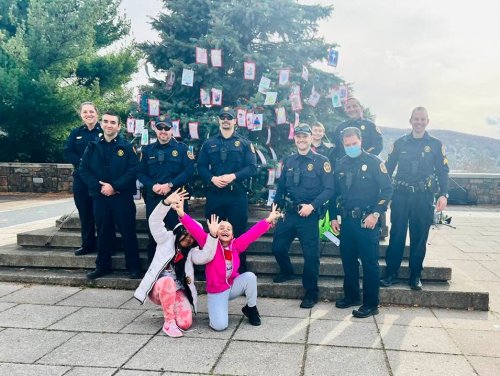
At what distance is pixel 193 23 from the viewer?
7172 mm

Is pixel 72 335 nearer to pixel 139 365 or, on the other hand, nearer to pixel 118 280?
Answer: pixel 139 365

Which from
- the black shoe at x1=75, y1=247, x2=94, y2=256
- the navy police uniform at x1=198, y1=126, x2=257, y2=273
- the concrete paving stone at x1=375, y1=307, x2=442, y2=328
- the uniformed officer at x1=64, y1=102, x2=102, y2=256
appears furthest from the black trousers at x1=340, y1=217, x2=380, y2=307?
the black shoe at x1=75, y1=247, x2=94, y2=256

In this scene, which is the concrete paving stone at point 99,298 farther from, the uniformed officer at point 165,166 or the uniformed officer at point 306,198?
the uniformed officer at point 306,198

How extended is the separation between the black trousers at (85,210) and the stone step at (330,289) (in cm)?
44

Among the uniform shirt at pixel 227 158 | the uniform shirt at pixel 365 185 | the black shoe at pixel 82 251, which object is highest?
the uniform shirt at pixel 227 158

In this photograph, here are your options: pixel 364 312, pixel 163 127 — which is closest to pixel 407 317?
pixel 364 312

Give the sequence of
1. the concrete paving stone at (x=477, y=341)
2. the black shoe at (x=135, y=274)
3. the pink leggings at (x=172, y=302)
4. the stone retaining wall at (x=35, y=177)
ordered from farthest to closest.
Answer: the stone retaining wall at (x=35, y=177) → the black shoe at (x=135, y=274) → the pink leggings at (x=172, y=302) → the concrete paving stone at (x=477, y=341)

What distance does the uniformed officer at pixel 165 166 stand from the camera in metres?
5.20

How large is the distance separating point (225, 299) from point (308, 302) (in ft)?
3.48

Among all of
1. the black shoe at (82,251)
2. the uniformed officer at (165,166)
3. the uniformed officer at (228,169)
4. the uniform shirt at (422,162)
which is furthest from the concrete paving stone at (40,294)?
the uniform shirt at (422,162)

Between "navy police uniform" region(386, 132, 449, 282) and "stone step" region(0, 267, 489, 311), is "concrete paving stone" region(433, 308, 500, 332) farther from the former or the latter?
"navy police uniform" region(386, 132, 449, 282)

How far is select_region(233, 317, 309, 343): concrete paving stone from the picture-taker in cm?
392

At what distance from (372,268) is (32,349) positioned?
3.27m

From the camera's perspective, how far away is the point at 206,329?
4160 millimetres
